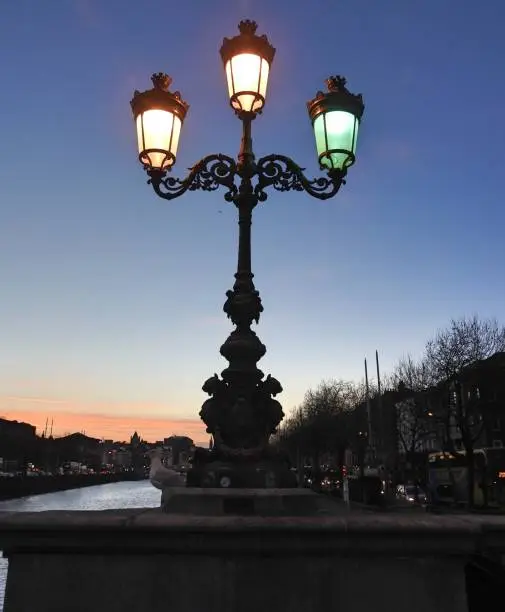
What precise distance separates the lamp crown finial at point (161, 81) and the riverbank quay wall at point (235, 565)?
5028 millimetres

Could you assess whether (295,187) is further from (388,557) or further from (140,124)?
(388,557)

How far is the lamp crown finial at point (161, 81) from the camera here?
686cm

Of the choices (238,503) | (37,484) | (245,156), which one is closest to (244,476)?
(238,503)

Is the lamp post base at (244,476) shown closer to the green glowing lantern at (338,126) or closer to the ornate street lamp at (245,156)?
the ornate street lamp at (245,156)

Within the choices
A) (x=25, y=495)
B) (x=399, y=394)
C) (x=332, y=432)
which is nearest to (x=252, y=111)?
(x=399, y=394)

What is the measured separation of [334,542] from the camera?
12.5 feet

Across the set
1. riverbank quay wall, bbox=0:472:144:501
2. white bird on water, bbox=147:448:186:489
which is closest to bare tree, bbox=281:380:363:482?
riverbank quay wall, bbox=0:472:144:501

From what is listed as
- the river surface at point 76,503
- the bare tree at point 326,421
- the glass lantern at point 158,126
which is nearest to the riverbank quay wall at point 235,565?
the glass lantern at point 158,126

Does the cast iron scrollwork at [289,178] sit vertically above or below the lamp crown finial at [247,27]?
below

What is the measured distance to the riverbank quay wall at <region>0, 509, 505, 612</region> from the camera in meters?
3.79

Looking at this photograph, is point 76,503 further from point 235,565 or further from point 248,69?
point 235,565

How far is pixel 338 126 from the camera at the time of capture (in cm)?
676

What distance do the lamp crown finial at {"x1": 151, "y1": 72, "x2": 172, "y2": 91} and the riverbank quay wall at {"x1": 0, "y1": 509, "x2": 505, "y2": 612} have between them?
16.5 ft

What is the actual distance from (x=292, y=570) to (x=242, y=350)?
2.50 meters
